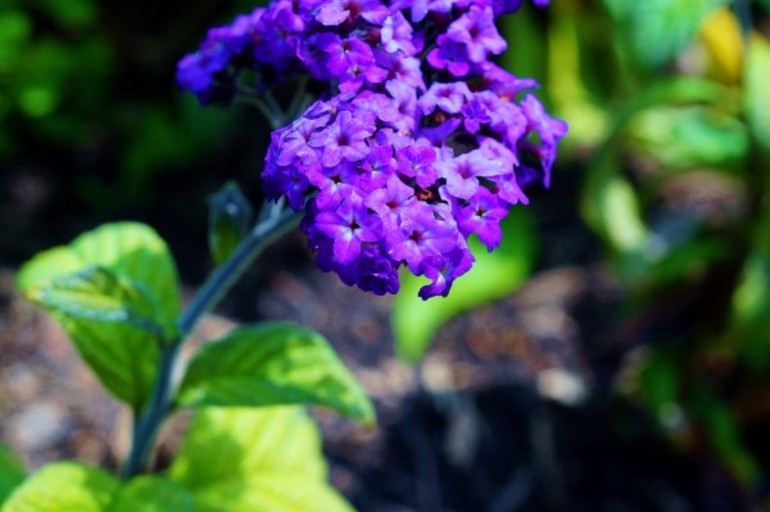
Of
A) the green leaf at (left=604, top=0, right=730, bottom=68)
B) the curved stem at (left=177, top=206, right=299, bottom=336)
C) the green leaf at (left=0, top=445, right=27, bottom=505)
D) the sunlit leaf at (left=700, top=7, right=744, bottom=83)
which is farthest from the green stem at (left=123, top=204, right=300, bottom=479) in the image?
the sunlit leaf at (left=700, top=7, right=744, bottom=83)

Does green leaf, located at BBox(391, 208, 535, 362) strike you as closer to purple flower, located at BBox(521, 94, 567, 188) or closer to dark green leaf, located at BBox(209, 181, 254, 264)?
dark green leaf, located at BBox(209, 181, 254, 264)

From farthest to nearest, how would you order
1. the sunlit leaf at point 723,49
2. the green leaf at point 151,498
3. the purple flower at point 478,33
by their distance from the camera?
the sunlit leaf at point 723,49, the green leaf at point 151,498, the purple flower at point 478,33

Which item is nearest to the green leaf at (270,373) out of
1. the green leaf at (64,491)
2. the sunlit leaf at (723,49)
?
the green leaf at (64,491)

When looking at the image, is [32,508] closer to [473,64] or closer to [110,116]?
[473,64]

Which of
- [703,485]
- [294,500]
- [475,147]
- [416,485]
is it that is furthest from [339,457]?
[475,147]

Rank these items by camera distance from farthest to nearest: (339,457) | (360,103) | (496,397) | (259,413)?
(496,397) < (339,457) < (259,413) < (360,103)

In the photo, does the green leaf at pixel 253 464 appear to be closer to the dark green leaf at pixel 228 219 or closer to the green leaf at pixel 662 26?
the dark green leaf at pixel 228 219

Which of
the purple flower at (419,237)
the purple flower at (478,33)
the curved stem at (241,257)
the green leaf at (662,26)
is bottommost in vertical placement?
the green leaf at (662,26)
